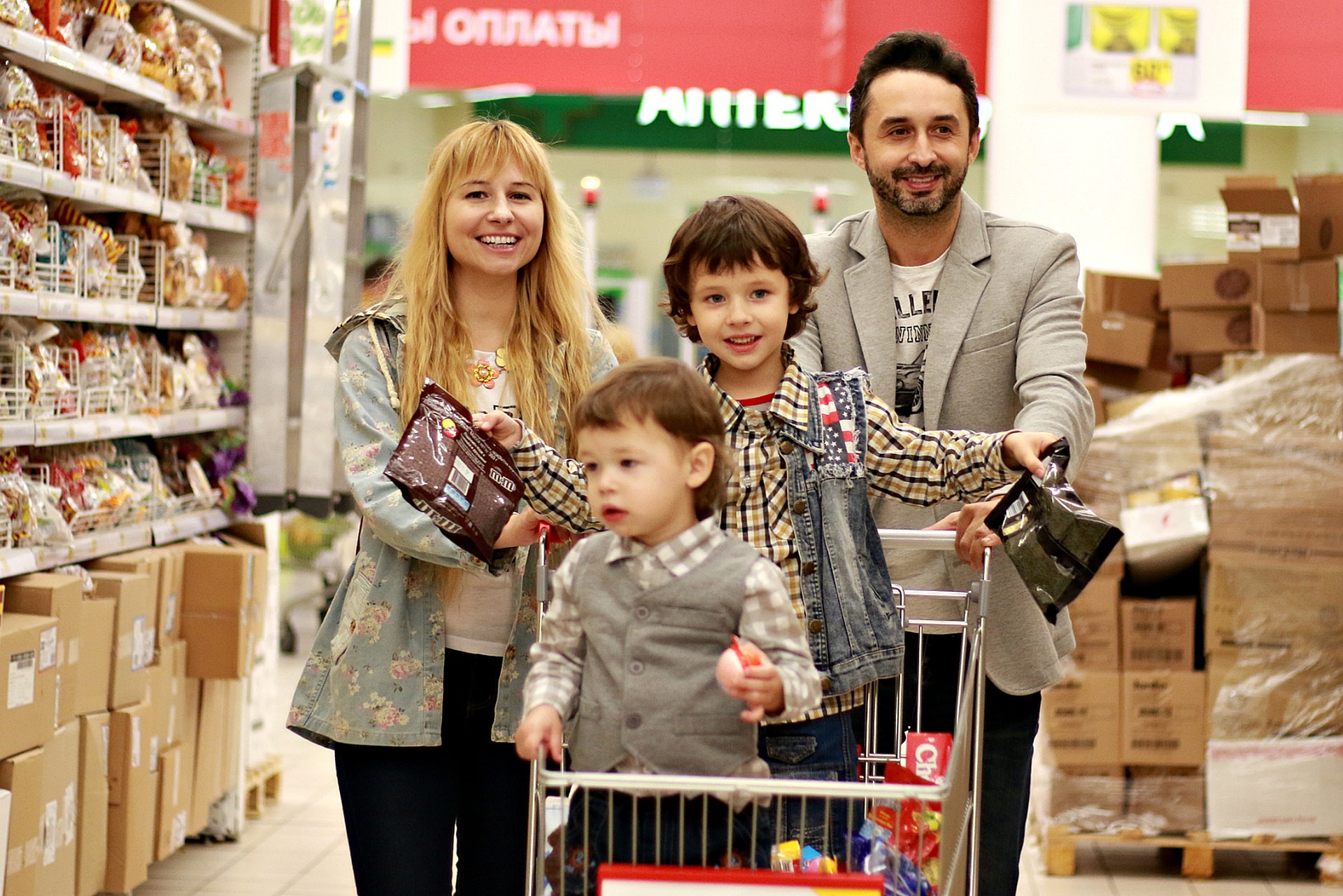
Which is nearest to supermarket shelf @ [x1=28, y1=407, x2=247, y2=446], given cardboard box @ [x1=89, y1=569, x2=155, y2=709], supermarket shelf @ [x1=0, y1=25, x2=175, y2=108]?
cardboard box @ [x1=89, y1=569, x2=155, y2=709]

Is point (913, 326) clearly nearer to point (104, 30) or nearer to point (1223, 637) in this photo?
point (104, 30)

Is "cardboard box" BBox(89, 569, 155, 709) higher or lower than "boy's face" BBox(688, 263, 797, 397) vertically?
lower

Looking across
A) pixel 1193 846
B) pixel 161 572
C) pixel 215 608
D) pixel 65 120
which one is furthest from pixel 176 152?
pixel 1193 846

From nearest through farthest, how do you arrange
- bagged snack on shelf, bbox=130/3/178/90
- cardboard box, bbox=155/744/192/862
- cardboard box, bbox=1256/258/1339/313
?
bagged snack on shelf, bbox=130/3/178/90
cardboard box, bbox=155/744/192/862
cardboard box, bbox=1256/258/1339/313

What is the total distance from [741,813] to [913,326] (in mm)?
1007

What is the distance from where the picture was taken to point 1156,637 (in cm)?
451

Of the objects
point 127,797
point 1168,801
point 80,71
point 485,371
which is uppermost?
point 80,71

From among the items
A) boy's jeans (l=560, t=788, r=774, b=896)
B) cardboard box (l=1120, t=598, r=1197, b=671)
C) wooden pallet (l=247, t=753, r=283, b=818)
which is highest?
boy's jeans (l=560, t=788, r=774, b=896)

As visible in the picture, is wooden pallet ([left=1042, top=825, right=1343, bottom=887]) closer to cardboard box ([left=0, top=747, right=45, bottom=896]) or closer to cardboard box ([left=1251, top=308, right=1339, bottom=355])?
cardboard box ([left=1251, top=308, right=1339, bottom=355])

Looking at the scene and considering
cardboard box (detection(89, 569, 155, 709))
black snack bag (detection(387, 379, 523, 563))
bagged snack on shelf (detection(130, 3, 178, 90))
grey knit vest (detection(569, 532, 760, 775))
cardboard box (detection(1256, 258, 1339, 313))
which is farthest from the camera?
cardboard box (detection(1256, 258, 1339, 313))

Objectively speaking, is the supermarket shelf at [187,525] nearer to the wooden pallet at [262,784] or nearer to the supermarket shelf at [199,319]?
the supermarket shelf at [199,319]

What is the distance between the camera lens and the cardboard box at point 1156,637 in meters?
4.50

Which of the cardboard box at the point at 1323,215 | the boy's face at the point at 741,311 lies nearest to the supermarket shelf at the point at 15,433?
the boy's face at the point at 741,311

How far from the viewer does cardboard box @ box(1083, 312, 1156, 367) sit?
485cm
